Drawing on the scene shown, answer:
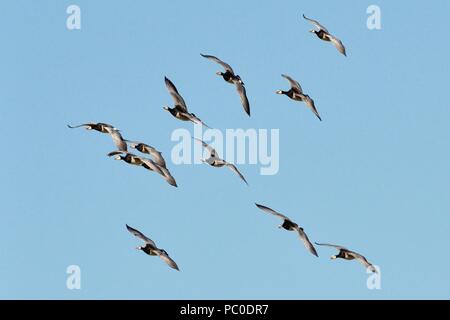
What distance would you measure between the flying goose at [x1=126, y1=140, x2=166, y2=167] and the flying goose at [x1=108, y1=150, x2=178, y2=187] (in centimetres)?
71

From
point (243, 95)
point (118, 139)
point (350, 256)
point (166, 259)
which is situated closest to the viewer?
point (166, 259)

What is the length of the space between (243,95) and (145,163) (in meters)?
3.69

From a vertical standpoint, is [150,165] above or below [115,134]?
below

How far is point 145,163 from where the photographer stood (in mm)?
46312

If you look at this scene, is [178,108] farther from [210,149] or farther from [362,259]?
[362,259]

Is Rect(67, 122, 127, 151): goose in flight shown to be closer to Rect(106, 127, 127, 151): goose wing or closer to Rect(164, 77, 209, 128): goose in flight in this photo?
Rect(106, 127, 127, 151): goose wing

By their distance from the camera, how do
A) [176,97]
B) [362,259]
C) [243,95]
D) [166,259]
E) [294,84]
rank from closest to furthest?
[166,259] < [243,95] < [176,97] < [362,259] < [294,84]

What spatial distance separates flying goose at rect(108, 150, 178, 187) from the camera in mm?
45625

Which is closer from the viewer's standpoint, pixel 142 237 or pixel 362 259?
pixel 142 237

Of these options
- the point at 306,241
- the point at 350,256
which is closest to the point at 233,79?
the point at 306,241
